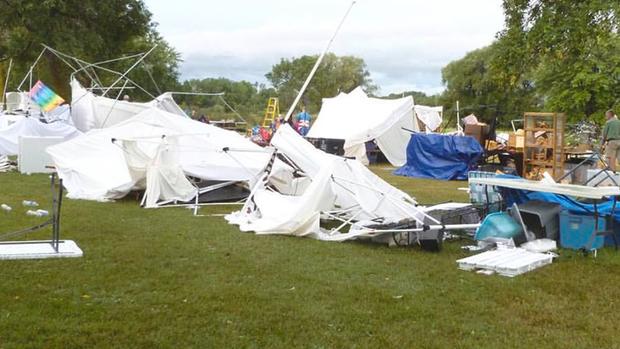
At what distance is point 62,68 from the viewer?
3172 centimetres

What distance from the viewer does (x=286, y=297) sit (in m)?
5.73

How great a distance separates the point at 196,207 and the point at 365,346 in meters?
6.39

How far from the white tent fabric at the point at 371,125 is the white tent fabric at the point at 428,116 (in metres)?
1.44

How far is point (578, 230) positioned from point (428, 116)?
17.1m

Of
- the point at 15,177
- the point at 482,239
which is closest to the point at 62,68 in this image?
the point at 15,177

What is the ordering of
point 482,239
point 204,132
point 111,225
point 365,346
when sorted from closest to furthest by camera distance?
point 365,346
point 482,239
point 111,225
point 204,132

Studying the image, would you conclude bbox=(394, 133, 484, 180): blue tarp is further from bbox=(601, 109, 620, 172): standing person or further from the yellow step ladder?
the yellow step ladder

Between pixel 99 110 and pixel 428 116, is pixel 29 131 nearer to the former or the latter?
pixel 99 110

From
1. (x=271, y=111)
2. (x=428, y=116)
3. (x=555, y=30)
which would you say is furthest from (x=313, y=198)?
(x=271, y=111)

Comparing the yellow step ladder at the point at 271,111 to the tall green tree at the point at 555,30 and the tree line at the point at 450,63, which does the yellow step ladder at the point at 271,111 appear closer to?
the tree line at the point at 450,63

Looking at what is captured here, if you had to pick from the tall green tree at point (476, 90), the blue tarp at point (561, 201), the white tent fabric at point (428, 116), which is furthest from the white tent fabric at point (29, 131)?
the tall green tree at point (476, 90)

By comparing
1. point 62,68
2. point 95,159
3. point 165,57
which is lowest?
point 95,159

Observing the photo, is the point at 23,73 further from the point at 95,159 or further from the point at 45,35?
the point at 95,159

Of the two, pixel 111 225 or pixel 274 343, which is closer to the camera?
pixel 274 343
